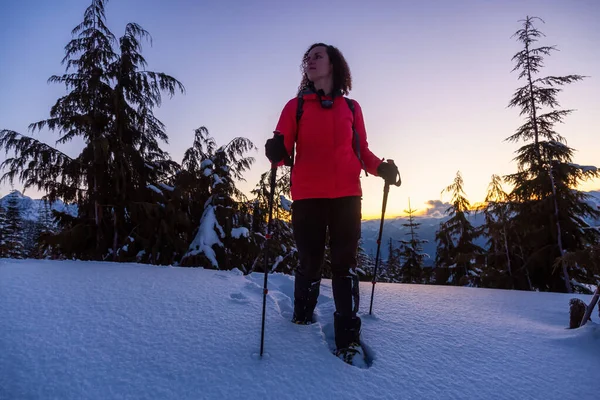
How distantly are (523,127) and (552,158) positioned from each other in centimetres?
153

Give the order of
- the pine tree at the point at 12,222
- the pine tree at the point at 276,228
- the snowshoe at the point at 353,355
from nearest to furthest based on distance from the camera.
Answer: the snowshoe at the point at 353,355, the pine tree at the point at 276,228, the pine tree at the point at 12,222

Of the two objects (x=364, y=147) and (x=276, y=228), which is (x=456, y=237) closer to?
(x=276, y=228)

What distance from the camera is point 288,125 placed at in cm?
231

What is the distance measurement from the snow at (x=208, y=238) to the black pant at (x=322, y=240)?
15.4ft

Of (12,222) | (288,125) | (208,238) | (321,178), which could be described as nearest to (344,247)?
(321,178)

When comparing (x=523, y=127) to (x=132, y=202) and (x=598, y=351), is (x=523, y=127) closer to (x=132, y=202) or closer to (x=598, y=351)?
(x=598, y=351)

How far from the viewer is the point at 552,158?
31.6ft

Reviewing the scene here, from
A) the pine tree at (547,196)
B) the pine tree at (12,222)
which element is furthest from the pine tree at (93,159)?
the pine tree at (12,222)

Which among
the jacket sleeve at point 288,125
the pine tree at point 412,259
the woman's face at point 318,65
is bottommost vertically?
the pine tree at point 412,259

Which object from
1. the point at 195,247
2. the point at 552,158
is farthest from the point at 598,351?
the point at 552,158

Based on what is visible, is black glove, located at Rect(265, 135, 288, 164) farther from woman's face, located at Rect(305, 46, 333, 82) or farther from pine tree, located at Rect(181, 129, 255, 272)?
pine tree, located at Rect(181, 129, 255, 272)

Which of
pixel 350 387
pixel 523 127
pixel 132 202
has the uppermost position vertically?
pixel 523 127

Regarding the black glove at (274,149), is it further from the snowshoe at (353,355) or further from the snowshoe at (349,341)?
the snowshoe at (353,355)

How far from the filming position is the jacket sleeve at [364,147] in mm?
2502
